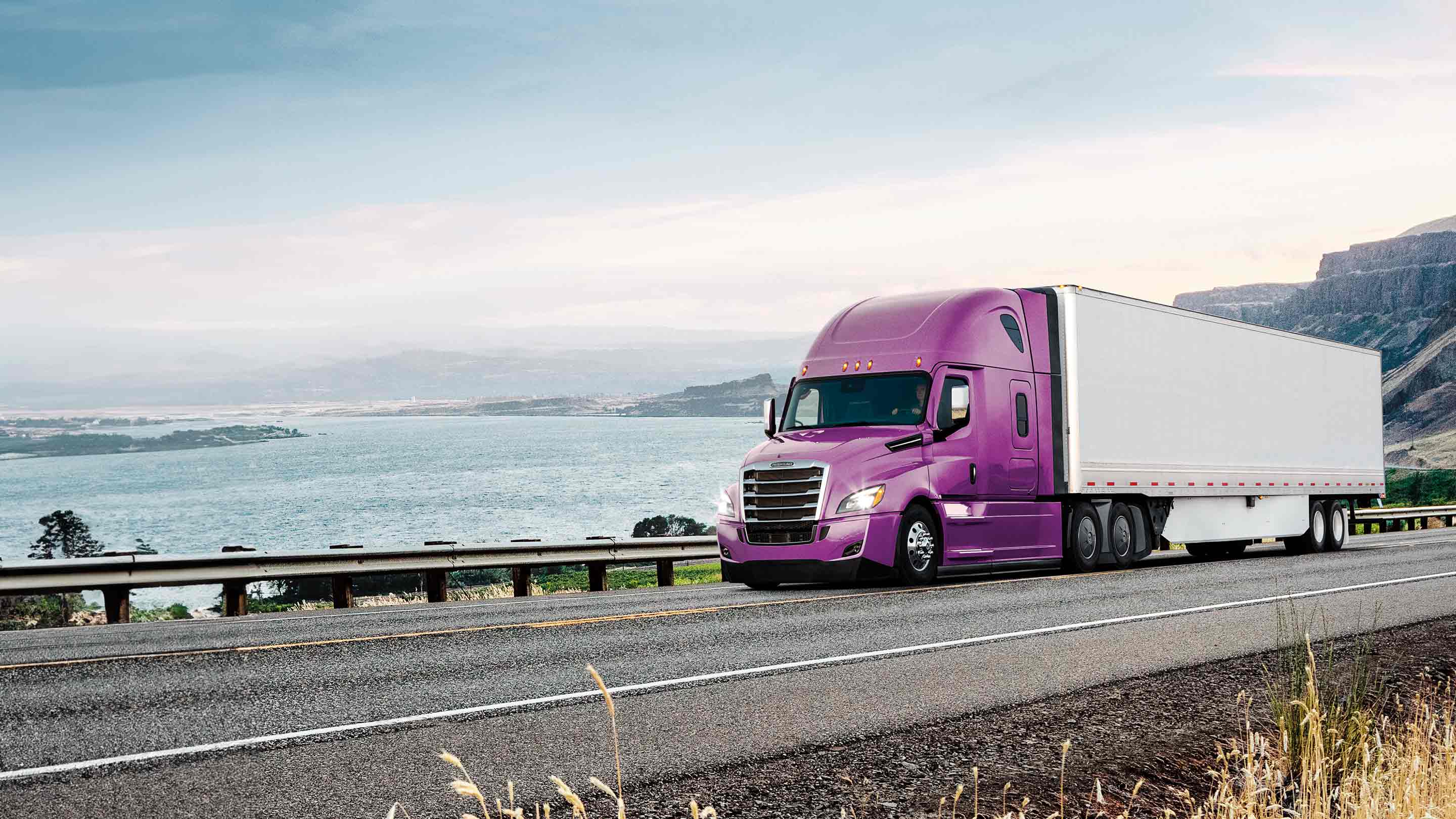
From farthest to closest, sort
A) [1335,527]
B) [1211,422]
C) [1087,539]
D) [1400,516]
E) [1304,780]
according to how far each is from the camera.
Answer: [1400,516] → [1335,527] → [1211,422] → [1087,539] → [1304,780]

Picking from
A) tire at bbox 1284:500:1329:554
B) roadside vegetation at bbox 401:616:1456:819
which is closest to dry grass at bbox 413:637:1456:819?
roadside vegetation at bbox 401:616:1456:819

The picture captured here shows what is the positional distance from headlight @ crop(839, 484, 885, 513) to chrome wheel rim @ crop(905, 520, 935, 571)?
73cm

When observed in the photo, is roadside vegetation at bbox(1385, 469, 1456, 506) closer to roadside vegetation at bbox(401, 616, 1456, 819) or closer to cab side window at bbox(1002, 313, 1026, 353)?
cab side window at bbox(1002, 313, 1026, 353)

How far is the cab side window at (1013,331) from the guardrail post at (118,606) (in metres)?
11.1

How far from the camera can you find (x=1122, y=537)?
18.8 metres

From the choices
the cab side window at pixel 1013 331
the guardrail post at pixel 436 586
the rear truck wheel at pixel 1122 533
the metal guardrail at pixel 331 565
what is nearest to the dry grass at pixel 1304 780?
the metal guardrail at pixel 331 565

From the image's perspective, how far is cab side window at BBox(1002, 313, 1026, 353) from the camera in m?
17.0

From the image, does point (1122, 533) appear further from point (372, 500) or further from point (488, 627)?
point (372, 500)

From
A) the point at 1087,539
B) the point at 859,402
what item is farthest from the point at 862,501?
the point at 1087,539

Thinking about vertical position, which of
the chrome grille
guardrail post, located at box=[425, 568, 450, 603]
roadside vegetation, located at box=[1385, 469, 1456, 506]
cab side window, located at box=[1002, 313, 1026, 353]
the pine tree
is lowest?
roadside vegetation, located at box=[1385, 469, 1456, 506]

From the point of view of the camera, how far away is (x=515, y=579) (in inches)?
706

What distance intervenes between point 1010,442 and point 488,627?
799 cm

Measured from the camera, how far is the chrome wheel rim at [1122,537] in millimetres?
18656

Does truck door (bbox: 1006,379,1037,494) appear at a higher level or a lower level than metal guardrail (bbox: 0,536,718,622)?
higher
